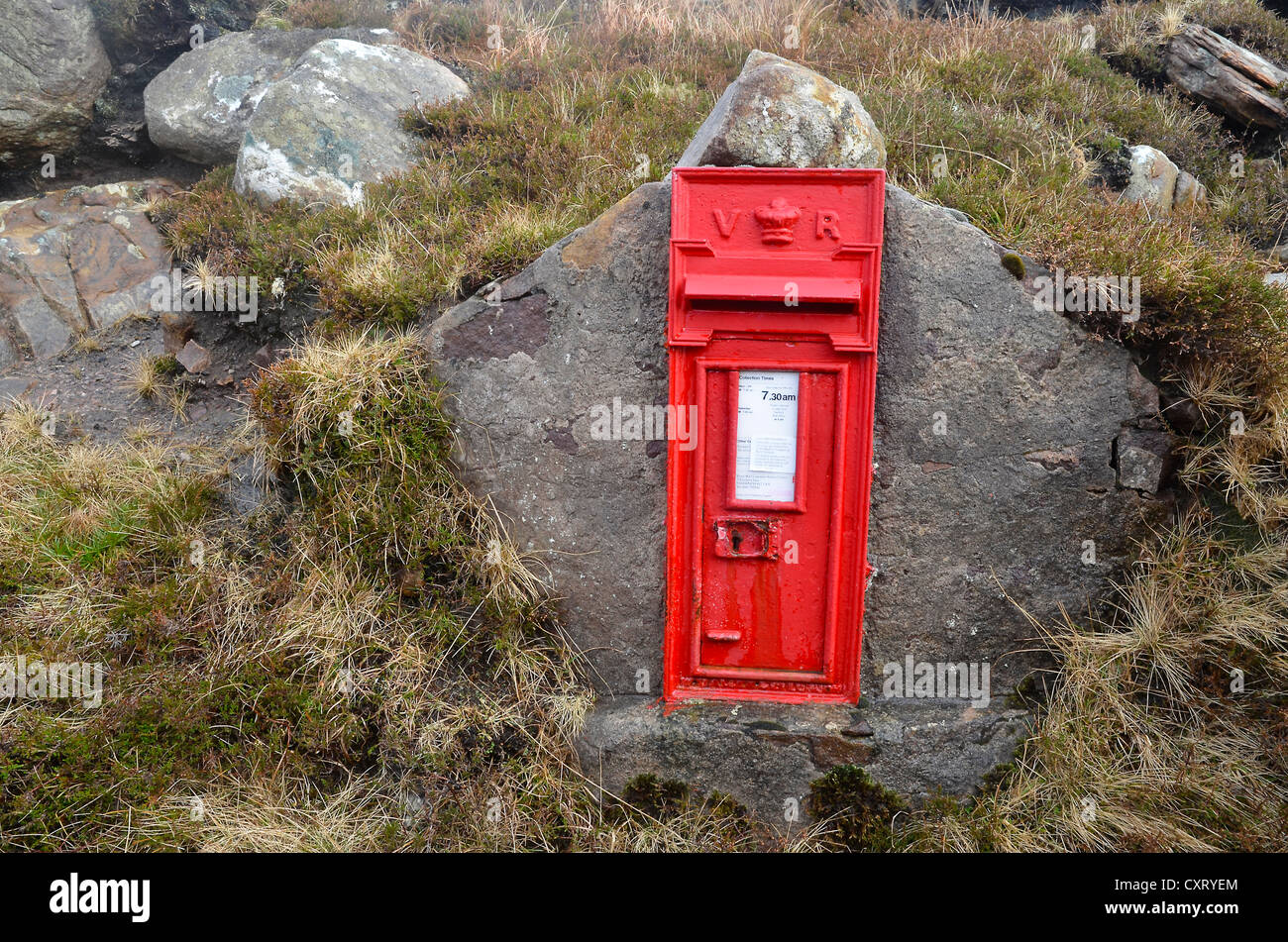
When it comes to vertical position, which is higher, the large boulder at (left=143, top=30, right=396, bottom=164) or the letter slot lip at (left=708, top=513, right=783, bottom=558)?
the large boulder at (left=143, top=30, right=396, bottom=164)

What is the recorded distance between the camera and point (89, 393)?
483 cm

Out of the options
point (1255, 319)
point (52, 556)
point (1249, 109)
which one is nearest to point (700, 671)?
point (1255, 319)

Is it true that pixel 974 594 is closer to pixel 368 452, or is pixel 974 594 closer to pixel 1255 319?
pixel 1255 319

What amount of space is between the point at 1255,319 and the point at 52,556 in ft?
17.2

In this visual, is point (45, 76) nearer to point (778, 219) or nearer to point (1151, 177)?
point (778, 219)

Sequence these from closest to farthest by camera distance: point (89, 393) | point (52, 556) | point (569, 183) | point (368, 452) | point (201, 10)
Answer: point (368, 452)
point (52, 556)
point (569, 183)
point (89, 393)
point (201, 10)

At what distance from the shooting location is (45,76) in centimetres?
584

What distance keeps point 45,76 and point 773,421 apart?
6.46 m

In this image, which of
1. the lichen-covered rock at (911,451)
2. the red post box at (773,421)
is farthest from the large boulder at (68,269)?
the red post box at (773,421)

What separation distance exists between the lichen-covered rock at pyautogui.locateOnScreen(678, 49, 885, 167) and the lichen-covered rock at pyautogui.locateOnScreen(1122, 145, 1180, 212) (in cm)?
221

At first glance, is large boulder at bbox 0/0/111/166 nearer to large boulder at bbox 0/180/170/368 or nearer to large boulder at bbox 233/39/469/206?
large boulder at bbox 0/180/170/368

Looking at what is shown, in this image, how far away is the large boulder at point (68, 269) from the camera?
5.12 metres

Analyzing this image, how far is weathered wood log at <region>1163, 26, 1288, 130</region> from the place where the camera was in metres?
5.29

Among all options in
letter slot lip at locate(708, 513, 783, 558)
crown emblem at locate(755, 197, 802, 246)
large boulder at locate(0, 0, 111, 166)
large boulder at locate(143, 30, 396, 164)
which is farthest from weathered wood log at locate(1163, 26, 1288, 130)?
large boulder at locate(0, 0, 111, 166)
